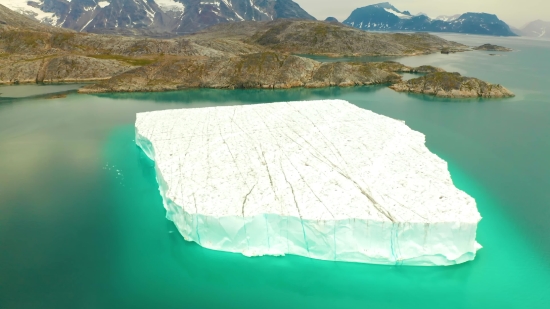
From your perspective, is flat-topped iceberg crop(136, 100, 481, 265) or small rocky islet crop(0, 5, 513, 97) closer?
flat-topped iceberg crop(136, 100, 481, 265)

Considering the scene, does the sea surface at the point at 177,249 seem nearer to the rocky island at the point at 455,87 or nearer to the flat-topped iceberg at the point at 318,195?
the flat-topped iceberg at the point at 318,195

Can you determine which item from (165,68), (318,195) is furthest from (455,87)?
(165,68)

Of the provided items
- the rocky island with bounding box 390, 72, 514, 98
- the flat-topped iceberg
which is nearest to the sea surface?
the flat-topped iceberg

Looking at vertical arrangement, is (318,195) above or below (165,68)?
below

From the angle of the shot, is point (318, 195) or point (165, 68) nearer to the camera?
point (318, 195)

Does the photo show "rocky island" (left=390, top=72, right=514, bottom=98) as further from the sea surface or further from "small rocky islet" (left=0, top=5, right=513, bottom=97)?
the sea surface

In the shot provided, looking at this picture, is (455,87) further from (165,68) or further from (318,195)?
(165,68)

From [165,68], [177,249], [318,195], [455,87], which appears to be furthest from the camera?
[165,68]
